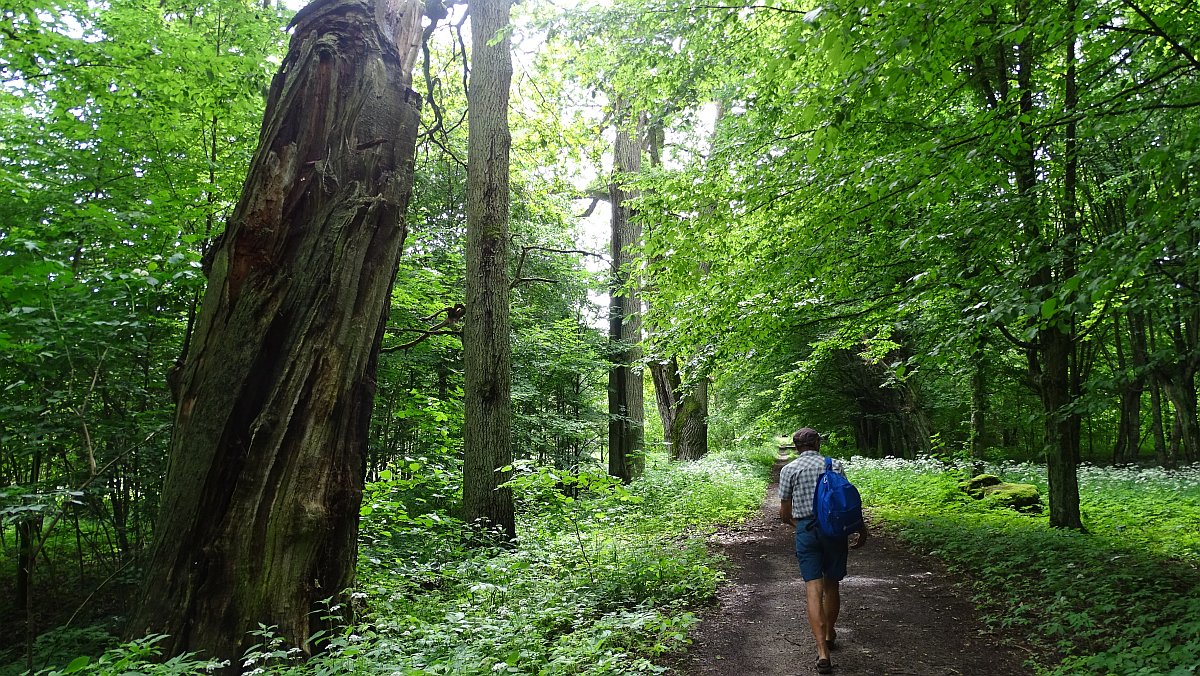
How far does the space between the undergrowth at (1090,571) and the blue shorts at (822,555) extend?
144cm

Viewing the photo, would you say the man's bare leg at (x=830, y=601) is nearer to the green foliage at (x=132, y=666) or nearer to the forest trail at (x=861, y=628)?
the forest trail at (x=861, y=628)

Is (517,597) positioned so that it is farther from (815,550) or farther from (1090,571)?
(1090,571)

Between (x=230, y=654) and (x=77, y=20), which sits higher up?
(x=77, y=20)

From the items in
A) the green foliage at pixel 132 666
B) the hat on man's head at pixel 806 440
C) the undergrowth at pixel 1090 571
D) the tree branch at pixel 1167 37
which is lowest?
the undergrowth at pixel 1090 571

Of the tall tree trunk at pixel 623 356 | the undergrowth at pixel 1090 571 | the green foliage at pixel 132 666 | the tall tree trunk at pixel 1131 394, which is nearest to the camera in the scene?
the green foliage at pixel 132 666

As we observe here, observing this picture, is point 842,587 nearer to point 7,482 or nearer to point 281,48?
point 7,482

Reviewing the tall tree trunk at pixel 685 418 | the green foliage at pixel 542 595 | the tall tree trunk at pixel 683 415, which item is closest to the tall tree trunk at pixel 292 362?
the green foliage at pixel 542 595

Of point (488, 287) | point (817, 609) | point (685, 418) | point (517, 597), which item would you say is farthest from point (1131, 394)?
point (517, 597)

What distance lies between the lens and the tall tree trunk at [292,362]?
3613mm

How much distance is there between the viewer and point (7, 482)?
699 centimetres

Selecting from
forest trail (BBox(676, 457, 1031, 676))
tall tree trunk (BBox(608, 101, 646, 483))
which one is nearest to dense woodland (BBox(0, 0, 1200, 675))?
forest trail (BBox(676, 457, 1031, 676))

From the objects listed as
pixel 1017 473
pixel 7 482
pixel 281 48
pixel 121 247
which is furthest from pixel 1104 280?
pixel 1017 473

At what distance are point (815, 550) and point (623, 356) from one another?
31.1ft

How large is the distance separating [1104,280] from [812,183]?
357cm
